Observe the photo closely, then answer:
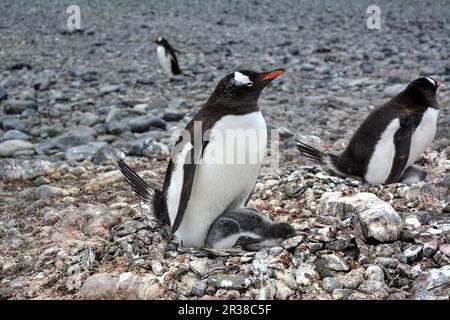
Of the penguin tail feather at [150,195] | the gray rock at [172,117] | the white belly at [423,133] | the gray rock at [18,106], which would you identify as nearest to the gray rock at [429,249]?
the penguin tail feather at [150,195]

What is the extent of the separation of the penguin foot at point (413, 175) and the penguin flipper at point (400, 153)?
6 cm

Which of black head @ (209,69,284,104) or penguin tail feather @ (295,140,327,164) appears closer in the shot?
black head @ (209,69,284,104)

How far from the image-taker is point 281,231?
2.92 metres

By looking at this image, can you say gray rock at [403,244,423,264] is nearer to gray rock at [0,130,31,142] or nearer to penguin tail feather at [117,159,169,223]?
penguin tail feather at [117,159,169,223]

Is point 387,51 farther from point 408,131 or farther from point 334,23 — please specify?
point 408,131

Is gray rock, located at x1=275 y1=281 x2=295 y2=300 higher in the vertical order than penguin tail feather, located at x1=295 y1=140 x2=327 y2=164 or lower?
lower

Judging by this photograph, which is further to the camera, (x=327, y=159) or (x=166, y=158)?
(x=166, y=158)

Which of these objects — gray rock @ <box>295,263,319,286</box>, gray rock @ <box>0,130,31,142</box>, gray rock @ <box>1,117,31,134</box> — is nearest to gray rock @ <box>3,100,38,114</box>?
gray rock @ <box>1,117,31,134</box>

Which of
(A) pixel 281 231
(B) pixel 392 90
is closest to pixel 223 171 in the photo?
(A) pixel 281 231

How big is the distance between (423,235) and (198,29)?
11239mm

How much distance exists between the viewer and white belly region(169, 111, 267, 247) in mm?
3096

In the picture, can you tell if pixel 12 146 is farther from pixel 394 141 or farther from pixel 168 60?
pixel 168 60

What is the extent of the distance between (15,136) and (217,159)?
3.78 meters

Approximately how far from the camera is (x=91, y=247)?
314 cm
